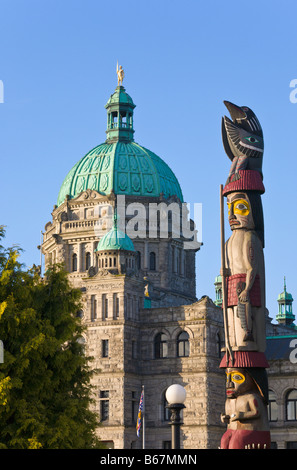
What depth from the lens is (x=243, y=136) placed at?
152ft

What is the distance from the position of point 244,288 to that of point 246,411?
5.07 meters

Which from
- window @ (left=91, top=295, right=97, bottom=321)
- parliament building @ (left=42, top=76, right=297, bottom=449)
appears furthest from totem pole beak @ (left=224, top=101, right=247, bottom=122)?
window @ (left=91, top=295, right=97, bottom=321)

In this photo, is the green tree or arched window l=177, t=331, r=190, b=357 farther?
arched window l=177, t=331, r=190, b=357

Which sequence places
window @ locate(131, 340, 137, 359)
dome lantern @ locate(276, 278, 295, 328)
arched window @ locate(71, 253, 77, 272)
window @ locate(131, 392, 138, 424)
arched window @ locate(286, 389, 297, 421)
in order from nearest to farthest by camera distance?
arched window @ locate(286, 389, 297, 421)
window @ locate(131, 392, 138, 424)
window @ locate(131, 340, 137, 359)
arched window @ locate(71, 253, 77, 272)
dome lantern @ locate(276, 278, 295, 328)

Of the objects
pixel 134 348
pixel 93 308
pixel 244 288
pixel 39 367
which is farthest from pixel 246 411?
pixel 93 308

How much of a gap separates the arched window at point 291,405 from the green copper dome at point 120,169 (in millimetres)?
29579

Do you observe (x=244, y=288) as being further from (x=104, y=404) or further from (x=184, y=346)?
(x=184, y=346)

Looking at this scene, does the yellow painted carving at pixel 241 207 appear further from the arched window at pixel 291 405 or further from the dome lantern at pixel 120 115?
the dome lantern at pixel 120 115

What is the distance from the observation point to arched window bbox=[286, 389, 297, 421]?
89.1 m

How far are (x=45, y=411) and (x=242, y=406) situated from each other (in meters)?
10.3

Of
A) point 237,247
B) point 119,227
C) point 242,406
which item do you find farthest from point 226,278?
point 119,227

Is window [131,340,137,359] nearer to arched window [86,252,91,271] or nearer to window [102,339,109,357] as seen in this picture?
window [102,339,109,357]

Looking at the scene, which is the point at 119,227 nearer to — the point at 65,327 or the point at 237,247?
the point at 65,327

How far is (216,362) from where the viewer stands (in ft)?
295
